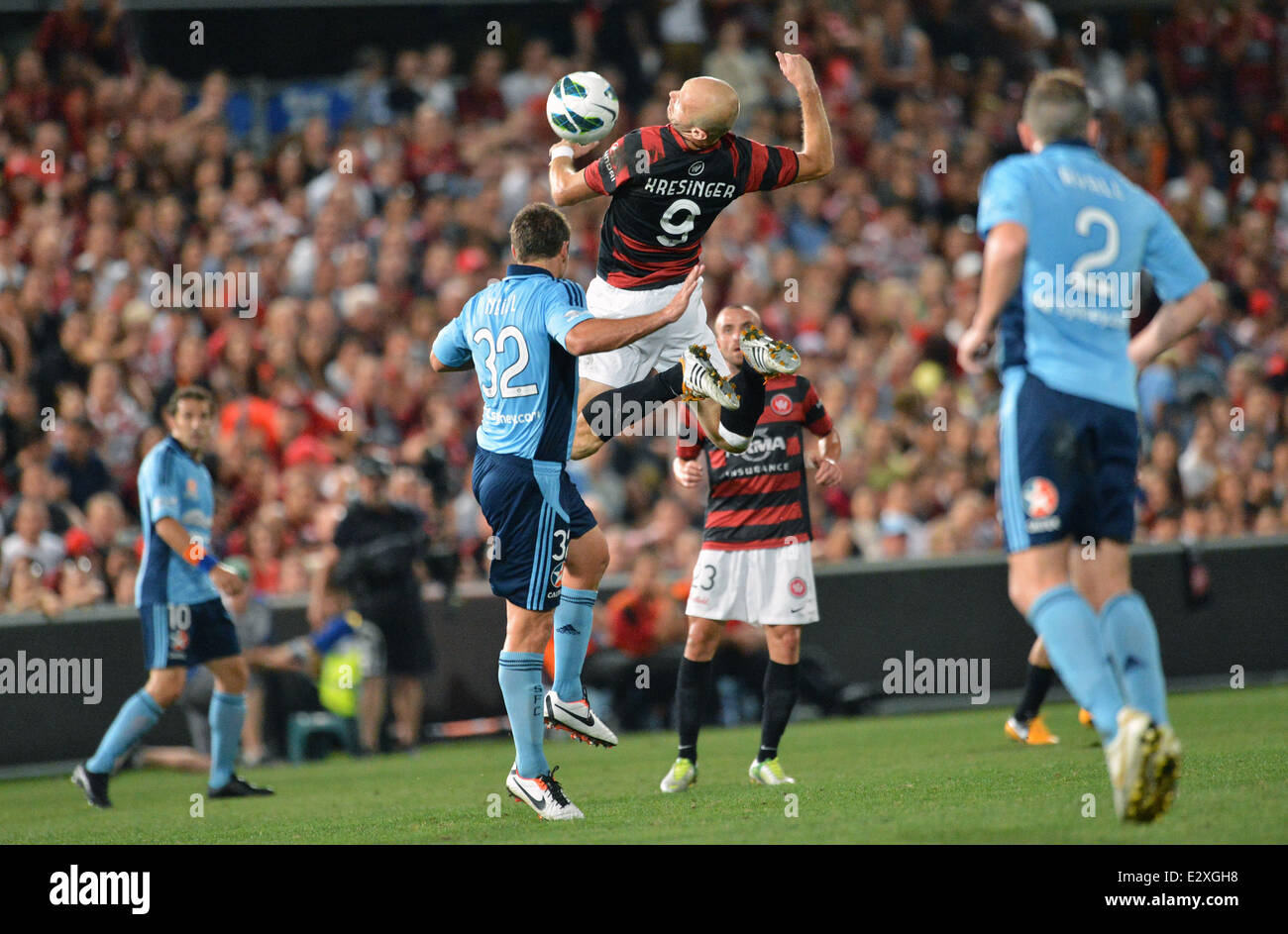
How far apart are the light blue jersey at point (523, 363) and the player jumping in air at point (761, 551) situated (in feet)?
4.88

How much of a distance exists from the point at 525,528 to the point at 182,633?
3.50 metres

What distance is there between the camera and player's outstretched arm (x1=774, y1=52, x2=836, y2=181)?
25.0 ft

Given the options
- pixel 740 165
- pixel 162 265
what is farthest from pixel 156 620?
pixel 162 265

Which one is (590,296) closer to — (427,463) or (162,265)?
(427,463)

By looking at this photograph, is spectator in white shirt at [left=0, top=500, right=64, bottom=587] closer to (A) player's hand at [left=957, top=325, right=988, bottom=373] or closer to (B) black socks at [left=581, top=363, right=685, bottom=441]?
(B) black socks at [left=581, top=363, right=685, bottom=441]

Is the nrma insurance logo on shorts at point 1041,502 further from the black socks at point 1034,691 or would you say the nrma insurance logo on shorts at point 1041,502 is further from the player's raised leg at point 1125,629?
the black socks at point 1034,691

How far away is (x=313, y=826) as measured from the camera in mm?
7871

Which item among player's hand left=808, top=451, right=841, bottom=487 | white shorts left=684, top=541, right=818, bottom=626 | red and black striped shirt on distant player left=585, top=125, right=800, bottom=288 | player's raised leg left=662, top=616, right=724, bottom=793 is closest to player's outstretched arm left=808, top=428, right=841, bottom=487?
player's hand left=808, top=451, right=841, bottom=487

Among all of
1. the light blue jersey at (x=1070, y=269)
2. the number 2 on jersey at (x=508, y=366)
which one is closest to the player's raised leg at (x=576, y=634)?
the number 2 on jersey at (x=508, y=366)

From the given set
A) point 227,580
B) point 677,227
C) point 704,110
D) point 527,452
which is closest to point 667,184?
point 677,227

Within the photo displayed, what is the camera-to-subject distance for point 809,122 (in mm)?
7758

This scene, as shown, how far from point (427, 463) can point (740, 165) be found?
621 cm

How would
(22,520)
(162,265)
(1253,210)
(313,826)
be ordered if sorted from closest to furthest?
(313,826)
(22,520)
(162,265)
(1253,210)

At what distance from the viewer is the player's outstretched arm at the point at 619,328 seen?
6.58m
